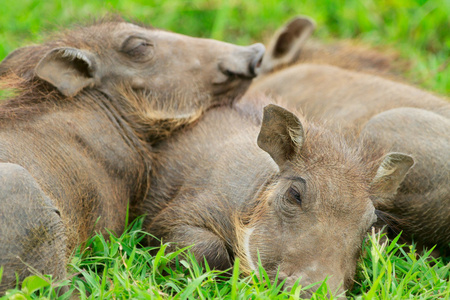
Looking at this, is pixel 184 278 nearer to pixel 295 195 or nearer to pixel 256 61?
pixel 295 195

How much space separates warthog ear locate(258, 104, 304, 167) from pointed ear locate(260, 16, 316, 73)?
8.61ft

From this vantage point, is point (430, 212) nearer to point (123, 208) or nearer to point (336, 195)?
point (336, 195)

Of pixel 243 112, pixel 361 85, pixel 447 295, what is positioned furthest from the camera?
pixel 361 85

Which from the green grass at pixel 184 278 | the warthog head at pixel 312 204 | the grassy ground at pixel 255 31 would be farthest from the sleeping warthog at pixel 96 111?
the warthog head at pixel 312 204

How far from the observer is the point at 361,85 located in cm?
543

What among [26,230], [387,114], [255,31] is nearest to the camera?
[26,230]

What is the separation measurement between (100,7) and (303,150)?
3661 mm

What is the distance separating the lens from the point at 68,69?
174 inches

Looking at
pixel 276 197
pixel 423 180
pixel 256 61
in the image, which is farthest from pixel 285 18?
pixel 276 197

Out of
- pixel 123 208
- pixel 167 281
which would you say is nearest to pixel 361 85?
pixel 123 208

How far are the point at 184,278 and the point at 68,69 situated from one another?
1722mm

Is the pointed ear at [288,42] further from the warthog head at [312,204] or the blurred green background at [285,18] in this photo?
the warthog head at [312,204]

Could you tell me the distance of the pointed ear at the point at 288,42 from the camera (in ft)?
20.5

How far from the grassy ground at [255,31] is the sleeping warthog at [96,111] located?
0.26 metres
